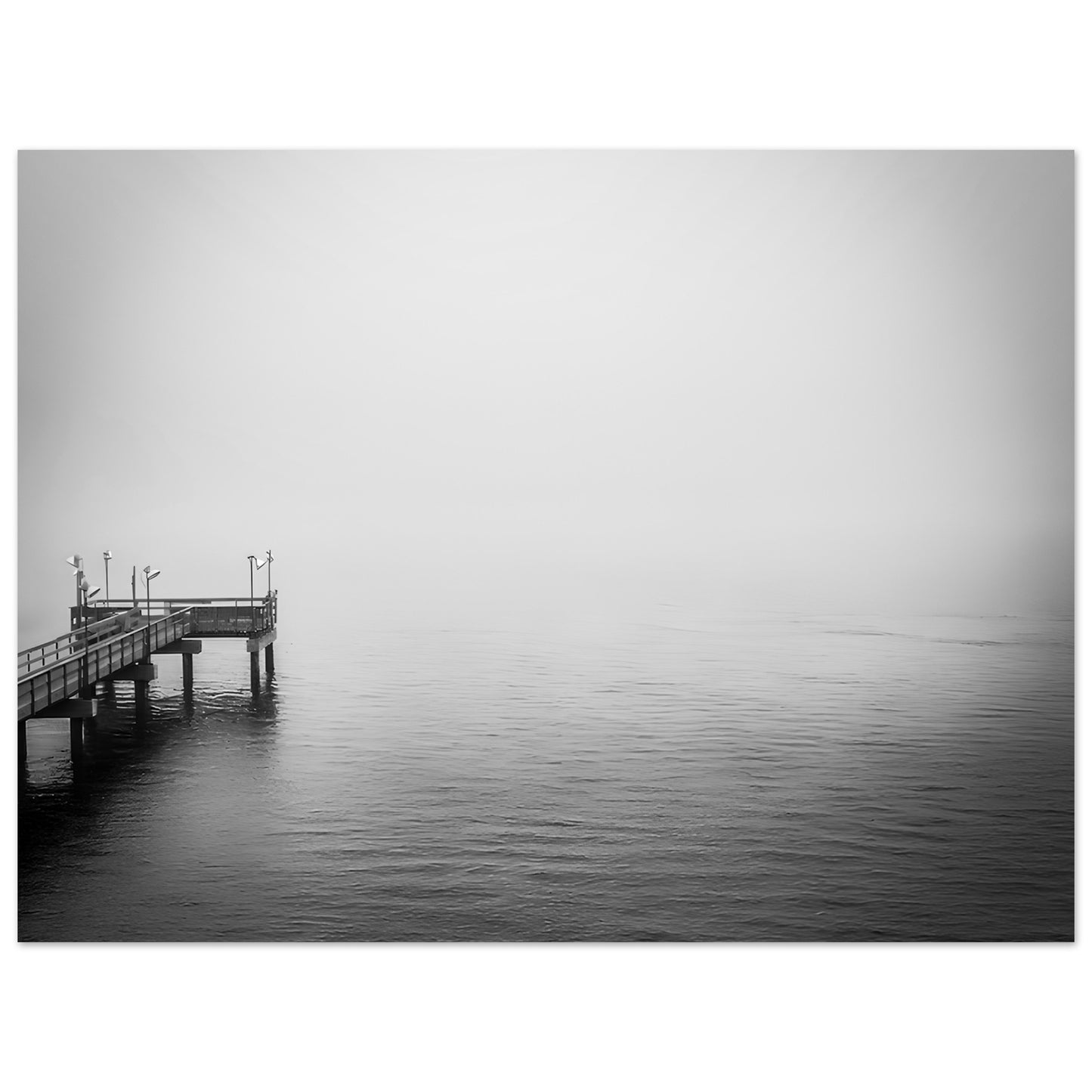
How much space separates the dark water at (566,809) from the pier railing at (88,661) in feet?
4.99

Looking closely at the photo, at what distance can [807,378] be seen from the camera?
32031mm

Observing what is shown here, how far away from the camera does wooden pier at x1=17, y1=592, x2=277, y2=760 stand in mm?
16766

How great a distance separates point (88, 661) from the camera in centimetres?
1805

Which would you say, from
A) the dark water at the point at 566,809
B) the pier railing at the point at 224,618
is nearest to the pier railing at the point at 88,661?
the pier railing at the point at 224,618

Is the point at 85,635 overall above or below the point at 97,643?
above

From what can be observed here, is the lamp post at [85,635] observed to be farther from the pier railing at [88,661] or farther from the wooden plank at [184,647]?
the wooden plank at [184,647]

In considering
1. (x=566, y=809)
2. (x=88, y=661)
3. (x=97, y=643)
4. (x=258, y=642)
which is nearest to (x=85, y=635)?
(x=97, y=643)

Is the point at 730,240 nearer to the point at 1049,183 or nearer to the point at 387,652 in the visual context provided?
the point at 1049,183

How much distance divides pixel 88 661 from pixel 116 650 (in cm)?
204

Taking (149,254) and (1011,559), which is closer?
(149,254)

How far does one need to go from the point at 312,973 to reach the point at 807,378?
2382 cm

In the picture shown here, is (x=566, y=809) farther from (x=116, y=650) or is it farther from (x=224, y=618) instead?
(x=224, y=618)

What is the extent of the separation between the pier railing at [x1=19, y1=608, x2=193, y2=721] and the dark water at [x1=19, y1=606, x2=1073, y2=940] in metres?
1.52

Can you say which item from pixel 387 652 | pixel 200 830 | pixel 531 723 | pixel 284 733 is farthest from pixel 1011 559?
pixel 200 830
